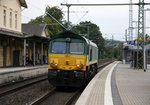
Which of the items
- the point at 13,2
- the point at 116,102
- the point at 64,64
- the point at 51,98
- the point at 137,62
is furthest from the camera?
the point at 13,2

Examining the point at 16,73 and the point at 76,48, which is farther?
the point at 16,73

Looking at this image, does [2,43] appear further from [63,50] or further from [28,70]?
[63,50]

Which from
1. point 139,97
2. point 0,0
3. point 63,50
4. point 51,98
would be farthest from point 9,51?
point 139,97

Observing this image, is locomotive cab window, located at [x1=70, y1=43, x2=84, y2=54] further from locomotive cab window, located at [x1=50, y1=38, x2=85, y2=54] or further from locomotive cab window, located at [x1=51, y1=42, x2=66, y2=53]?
locomotive cab window, located at [x1=51, y1=42, x2=66, y2=53]

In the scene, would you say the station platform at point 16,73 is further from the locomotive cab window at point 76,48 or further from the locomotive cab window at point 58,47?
the locomotive cab window at point 76,48

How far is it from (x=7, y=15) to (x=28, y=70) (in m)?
11.2

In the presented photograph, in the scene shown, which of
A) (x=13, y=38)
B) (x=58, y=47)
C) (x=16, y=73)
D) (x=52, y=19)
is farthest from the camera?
(x=52, y=19)

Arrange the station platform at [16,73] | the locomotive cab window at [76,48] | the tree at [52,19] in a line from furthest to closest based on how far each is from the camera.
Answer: the tree at [52,19] < the station platform at [16,73] < the locomotive cab window at [76,48]

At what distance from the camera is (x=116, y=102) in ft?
33.0

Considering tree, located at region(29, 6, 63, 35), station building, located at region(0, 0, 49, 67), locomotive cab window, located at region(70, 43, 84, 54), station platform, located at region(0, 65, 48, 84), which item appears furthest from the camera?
tree, located at region(29, 6, 63, 35)

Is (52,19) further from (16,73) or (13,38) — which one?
(16,73)

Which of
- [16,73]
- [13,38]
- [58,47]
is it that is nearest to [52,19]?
[13,38]

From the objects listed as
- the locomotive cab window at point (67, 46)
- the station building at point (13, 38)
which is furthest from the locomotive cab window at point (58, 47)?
the station building at point (13, 38)

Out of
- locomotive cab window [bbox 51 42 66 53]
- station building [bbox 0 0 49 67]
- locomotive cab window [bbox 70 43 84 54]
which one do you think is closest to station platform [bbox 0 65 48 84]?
station building [bbox 0 0 49 67]
